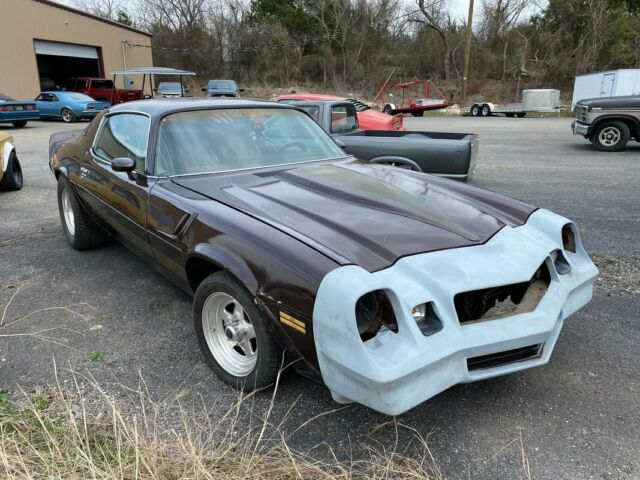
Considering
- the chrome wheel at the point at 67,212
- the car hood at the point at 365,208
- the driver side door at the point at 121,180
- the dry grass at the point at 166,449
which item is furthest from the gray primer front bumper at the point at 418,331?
the chrome wheel at the point at 67,212

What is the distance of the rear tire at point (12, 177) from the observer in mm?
7277

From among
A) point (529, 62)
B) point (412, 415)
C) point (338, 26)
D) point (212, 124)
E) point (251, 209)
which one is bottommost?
point (412, 415)

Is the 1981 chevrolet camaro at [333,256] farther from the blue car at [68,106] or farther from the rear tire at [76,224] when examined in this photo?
the blue car at [68,106]

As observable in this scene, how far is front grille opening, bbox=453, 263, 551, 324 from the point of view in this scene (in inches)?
87.4

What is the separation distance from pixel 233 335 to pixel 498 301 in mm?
1362

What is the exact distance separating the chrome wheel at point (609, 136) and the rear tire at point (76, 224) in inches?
451

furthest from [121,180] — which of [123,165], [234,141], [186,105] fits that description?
[234,141]

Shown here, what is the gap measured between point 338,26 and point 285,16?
195 inches

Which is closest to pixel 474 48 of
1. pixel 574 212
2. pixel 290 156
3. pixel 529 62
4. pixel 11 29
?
pixel 529 62

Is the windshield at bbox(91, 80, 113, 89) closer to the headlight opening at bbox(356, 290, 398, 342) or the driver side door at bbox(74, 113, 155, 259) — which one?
the driver side door at bbox(74, 113, 155, 259)

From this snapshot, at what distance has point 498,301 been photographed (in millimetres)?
2357

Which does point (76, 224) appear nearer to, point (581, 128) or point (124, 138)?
point (124, 138)

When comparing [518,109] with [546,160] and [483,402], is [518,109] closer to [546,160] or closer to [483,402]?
[546,160]

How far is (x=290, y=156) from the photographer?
12.0 feet
